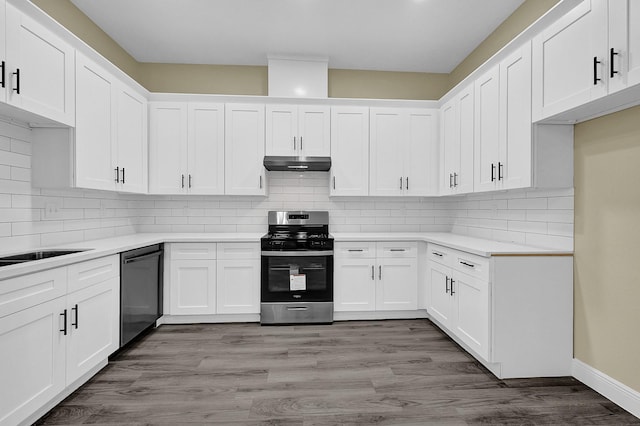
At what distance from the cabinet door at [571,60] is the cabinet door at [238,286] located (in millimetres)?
2950

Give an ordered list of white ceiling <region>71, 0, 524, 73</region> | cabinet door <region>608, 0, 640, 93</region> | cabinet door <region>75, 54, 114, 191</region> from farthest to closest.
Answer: white ceiling <region>71, 0, 524, 73</region> < cabinet door <region>75, 54, 114, 191</region> < cabinet door <region>608, 0, 640, 93</region>

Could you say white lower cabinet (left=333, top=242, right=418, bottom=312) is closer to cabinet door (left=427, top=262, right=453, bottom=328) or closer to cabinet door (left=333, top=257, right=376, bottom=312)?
cabinet door (left=333, top=257, right=376, bottom=312)

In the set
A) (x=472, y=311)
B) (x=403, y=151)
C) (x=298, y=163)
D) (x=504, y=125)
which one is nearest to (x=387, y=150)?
(x=403, y=151)

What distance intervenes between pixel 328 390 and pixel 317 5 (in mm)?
3218

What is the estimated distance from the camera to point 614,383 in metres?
2.15

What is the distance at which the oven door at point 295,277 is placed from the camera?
361 cm

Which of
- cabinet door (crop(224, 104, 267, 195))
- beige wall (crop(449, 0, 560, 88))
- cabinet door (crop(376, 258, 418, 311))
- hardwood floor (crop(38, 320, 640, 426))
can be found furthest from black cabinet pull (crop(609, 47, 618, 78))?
cabinet door (crop(224, 104, 267, 195))

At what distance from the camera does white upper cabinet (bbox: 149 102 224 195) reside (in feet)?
12.6

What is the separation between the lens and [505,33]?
3.27 metres

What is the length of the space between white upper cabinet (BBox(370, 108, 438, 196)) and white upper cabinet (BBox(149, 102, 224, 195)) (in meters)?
1.86

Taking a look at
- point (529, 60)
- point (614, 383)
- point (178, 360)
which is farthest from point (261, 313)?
point (529, 60)

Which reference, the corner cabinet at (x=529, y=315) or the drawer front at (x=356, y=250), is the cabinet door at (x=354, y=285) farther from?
the corner cabinet at (x=529, y=315)

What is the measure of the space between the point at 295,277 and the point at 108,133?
2283mm

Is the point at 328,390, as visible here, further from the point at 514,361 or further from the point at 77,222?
the point at 77,222
